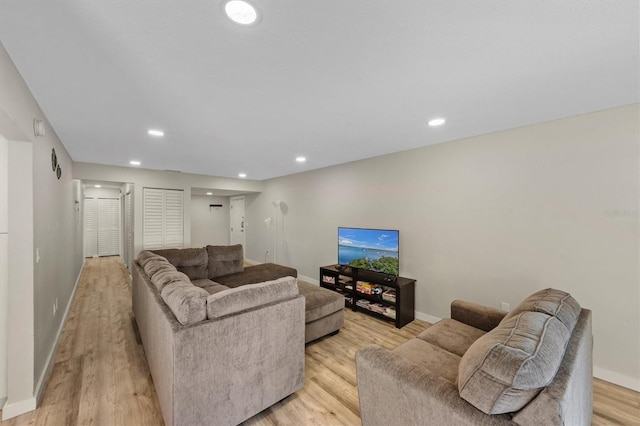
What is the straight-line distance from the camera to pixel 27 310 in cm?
184

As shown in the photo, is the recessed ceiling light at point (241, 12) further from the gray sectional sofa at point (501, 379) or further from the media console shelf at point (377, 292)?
the media console shelf at point (377, 292)

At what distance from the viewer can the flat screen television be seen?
3.56 m

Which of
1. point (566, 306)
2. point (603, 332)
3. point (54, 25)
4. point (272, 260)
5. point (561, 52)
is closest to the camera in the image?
point (54, 25)

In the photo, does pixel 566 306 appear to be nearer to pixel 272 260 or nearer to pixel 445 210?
pixel 445 210

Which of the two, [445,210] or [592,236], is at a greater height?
[445,210]

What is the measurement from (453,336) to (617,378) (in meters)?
1.52

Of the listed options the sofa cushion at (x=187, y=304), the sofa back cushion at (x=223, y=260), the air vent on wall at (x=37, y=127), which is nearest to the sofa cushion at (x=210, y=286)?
the sofa back cushion at (x=223, y=260)

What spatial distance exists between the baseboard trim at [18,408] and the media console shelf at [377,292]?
3.24m

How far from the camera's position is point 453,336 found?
207cm

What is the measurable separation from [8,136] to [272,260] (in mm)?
4949

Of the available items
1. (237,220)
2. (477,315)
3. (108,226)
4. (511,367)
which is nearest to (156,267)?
(511,367)

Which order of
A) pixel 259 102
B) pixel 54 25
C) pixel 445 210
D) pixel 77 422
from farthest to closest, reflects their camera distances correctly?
pixel 445 210, pixel 259 102, pixel 77 422, pixel 54 25

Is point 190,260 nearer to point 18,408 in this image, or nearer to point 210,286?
point 210,286

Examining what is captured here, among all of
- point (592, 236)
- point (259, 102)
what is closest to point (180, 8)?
point (259, 102)
